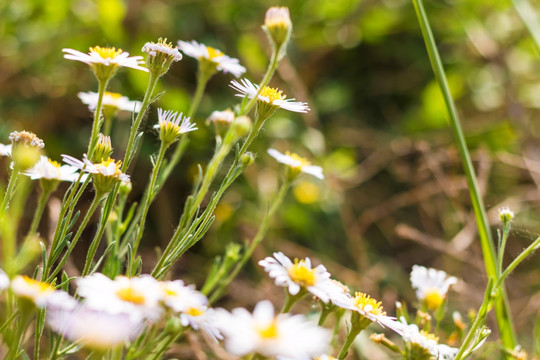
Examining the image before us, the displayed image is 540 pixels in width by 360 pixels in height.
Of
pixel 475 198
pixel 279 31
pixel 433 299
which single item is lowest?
pixel 433 299

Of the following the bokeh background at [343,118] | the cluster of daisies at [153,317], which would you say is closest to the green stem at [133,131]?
the cluster of daisies at [153,317]

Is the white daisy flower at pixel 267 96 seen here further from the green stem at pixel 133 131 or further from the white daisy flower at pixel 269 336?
the white daisy flower at pixel 269 336

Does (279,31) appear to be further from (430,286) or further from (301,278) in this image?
(430,286)

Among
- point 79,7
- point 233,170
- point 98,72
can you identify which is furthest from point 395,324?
point 79,7

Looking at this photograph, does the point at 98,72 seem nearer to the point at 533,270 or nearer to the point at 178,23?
the point at 178,23

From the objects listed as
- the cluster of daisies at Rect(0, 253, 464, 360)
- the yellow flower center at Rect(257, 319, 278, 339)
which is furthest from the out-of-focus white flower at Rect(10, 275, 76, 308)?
the yellow flower center at Rect(257, 319, 278, 339)

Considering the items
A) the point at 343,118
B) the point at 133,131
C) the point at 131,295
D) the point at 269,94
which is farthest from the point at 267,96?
the point at 343,118
